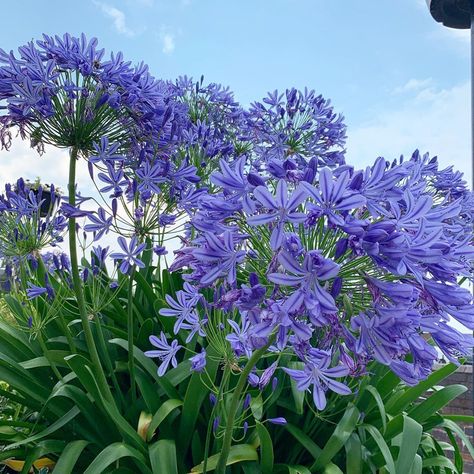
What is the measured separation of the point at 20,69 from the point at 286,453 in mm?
1443

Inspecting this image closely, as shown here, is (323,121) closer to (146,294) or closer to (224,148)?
(224,148)

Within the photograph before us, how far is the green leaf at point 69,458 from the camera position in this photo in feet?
5.17

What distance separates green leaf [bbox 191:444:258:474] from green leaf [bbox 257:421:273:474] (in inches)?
1.2

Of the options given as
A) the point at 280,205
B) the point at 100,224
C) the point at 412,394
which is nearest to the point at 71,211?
the point at 100,224

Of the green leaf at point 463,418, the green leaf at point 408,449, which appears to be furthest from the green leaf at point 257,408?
the green leaf at point 463,418

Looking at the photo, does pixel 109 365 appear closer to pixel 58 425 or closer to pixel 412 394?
pixel 58 425

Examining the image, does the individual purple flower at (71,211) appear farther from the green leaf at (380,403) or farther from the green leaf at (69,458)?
the green leaf at (380,403)

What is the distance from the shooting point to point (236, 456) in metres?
1.58

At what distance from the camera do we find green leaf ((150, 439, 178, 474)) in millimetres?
1489

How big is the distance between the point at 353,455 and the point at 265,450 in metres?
0.30

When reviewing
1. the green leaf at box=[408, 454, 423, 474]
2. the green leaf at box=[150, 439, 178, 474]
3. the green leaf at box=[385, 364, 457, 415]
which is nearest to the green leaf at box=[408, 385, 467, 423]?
the green leaf at box=[385, 364, 457, 415]

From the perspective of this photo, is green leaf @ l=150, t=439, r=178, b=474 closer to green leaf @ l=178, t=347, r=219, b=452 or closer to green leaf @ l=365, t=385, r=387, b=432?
green leaf @ l=178, t=347, r=219, b=452

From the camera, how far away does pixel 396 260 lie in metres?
0.87

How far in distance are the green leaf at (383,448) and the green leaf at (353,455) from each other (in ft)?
0.19
